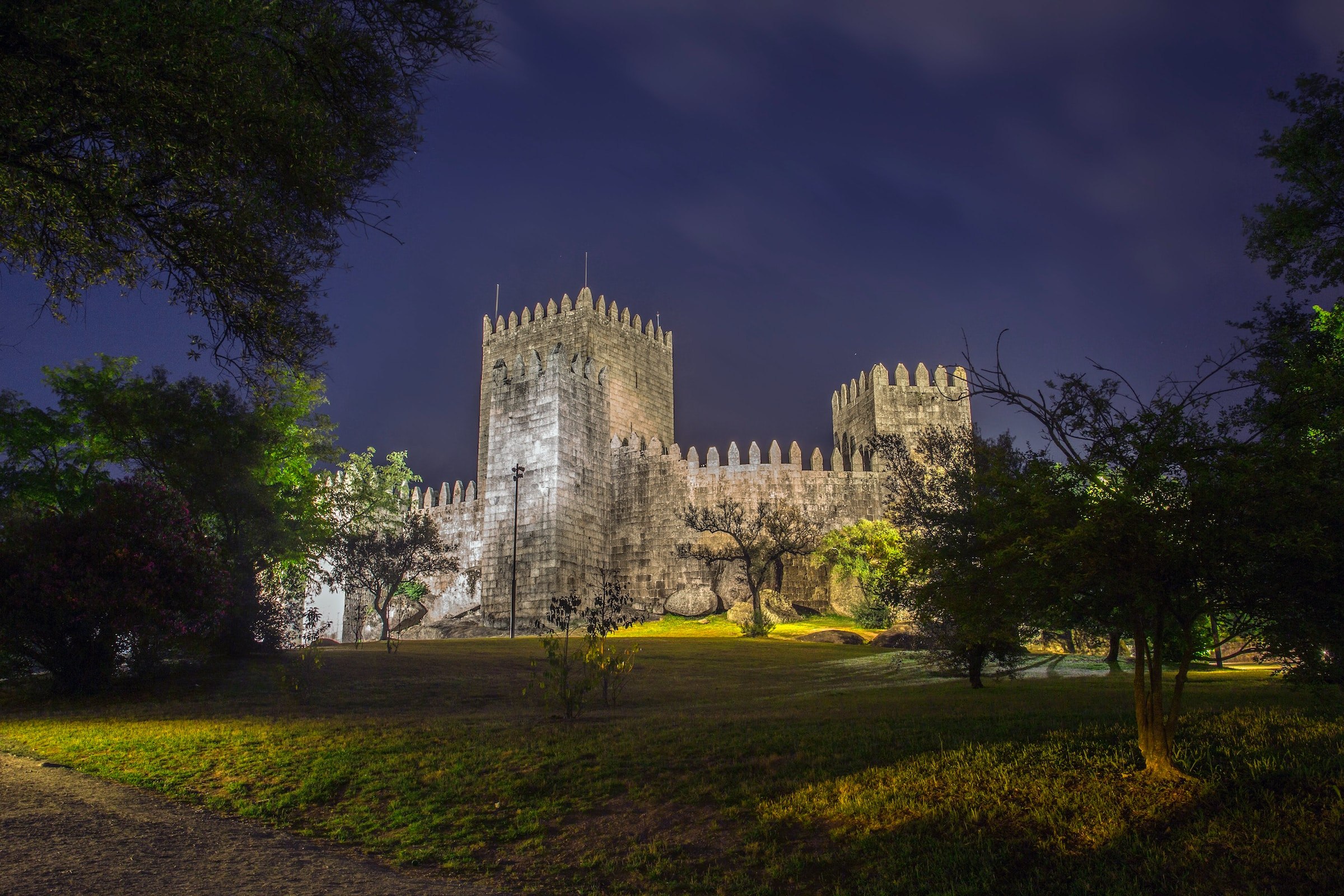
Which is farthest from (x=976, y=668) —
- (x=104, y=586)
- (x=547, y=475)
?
(x=547, y=475)

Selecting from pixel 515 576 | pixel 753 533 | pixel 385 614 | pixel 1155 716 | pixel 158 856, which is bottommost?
pixel 158 856

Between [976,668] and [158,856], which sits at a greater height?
[976,668]

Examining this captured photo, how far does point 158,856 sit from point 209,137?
6082 mm

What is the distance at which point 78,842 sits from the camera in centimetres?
689

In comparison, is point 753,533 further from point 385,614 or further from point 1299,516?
point 1299,516

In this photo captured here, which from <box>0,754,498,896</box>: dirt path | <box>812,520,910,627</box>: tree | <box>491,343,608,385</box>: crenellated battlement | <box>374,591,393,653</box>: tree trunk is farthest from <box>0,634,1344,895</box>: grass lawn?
<box>491,343,608,385</box>: crenellated battlement

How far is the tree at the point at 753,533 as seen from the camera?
35.7 meters

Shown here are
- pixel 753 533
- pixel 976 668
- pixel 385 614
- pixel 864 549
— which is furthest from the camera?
pixel 753 533

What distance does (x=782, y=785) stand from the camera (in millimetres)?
8219

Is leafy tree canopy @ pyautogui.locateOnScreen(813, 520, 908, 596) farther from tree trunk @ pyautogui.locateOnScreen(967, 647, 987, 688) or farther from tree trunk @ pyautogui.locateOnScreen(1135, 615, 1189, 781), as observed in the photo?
tree trunk @ pyautogui.locateOnScreen(1135, 615, 1189, 781)

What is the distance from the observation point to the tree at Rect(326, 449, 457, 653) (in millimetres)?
35094

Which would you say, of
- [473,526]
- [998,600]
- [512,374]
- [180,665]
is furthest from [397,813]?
[473,526]

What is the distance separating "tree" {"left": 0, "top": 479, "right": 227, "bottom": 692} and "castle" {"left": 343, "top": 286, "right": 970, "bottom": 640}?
60.7 ft

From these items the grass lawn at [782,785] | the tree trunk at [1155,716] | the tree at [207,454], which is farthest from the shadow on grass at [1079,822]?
the tree at [207,454]
